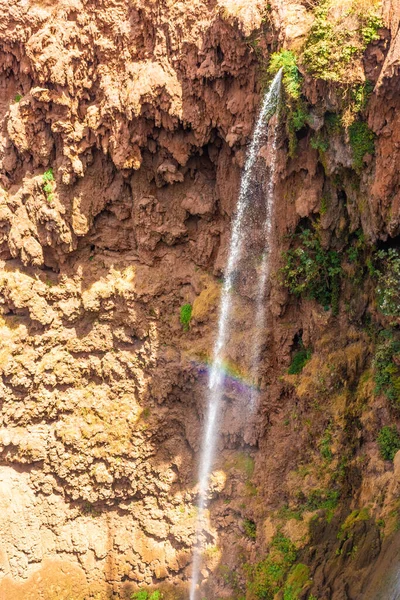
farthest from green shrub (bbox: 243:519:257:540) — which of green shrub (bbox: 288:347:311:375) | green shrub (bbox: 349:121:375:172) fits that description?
green shrub (bbox: 349:121:375:172)

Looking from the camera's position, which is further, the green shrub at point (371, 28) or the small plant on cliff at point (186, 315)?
the small plant on cliff at point (186, 315)

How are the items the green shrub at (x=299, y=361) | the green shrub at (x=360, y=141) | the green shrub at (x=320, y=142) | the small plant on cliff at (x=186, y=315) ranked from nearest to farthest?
1. the green shrub at (x=360, y=141)
2. the green shrub at (x=320, y=142)
3. the green shrub at (x=299, y=361)
4. the small plant on cliff at (x=186, y=315)

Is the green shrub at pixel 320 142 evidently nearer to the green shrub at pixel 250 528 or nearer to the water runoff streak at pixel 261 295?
the water runoff streak at pixel 261 295

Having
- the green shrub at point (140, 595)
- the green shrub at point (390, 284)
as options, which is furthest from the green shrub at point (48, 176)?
the green shrub at point (140, 595)

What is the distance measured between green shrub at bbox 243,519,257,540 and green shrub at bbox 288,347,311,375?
169 inches

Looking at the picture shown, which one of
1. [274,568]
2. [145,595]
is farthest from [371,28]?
[145,595]

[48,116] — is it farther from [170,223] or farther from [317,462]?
[317,462]

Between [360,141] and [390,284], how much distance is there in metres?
3.04

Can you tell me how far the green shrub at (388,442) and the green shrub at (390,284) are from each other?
8.17 feet

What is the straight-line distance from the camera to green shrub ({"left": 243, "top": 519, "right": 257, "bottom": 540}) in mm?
15288

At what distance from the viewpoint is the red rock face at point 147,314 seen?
13.9 metres

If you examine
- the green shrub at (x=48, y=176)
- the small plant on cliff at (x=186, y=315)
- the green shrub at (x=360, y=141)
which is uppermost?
the green shrub at (x=48, y=176)

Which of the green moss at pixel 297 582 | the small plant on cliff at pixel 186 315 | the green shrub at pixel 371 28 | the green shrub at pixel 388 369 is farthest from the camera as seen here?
the small plant on cliff at pixel 186 315

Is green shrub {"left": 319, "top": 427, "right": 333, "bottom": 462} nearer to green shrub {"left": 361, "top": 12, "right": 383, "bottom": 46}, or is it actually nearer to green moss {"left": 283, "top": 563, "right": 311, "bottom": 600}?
green moss {"left": 283, "top": 563, "right": 311, "bottom": 600}
